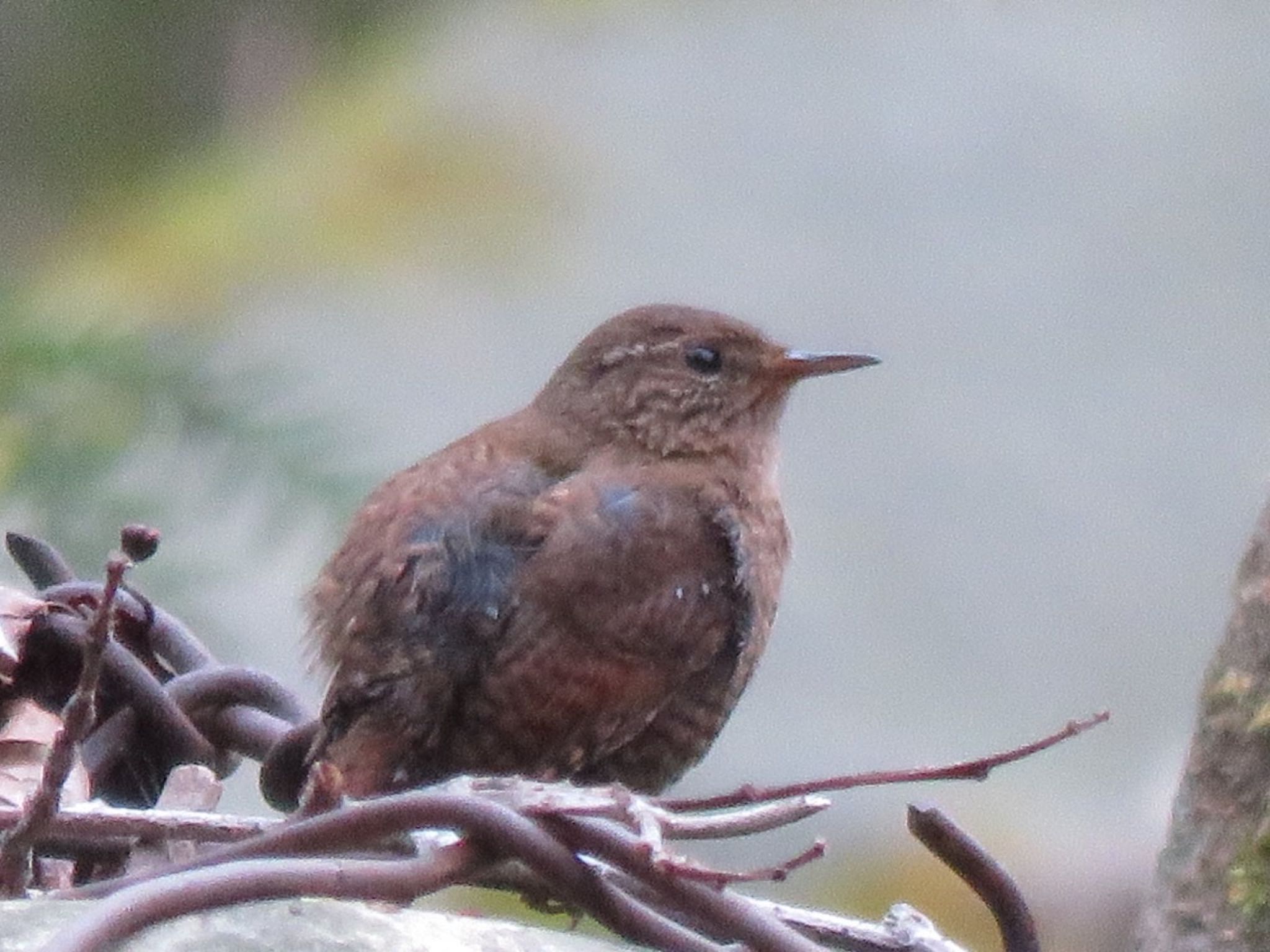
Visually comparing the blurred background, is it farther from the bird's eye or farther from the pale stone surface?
the pale stone surface

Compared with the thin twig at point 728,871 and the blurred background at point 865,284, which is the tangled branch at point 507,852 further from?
the blurred background at point 865,284

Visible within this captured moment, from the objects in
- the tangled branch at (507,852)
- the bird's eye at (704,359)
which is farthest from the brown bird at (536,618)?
the tangled branch at (507,852)

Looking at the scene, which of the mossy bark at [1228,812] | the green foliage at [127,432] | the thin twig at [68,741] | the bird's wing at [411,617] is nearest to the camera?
the thin twig at [68,741]

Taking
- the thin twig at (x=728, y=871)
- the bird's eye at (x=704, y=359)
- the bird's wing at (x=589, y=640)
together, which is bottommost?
the bird's wing at (x=589, y=640)

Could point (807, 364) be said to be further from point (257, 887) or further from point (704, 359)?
point (257, 887)

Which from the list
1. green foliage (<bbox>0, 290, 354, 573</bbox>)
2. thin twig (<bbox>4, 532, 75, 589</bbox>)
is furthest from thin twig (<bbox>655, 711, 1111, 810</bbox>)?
green foliage (<bbox>0, 290, 354, 573</bbox>)

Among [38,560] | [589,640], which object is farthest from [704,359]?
[38,560]
